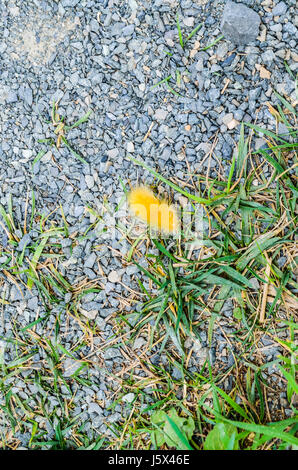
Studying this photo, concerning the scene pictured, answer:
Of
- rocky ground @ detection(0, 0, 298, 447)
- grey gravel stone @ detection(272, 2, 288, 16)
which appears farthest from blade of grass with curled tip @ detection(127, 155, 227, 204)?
grey gravel stone @ detection(272, 2, 288, 16)

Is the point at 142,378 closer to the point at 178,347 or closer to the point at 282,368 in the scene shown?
the point at 178,347

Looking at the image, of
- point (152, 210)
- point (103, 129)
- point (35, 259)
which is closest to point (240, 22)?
point (103, 129)

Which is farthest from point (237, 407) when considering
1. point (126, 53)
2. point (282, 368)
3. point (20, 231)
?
point (126, 53)

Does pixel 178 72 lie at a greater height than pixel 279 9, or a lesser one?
lesser

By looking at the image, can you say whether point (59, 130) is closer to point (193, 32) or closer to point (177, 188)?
point (177, 188)

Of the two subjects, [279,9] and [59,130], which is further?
Answer: [59,130]

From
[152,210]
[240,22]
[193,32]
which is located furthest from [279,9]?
[152,210]

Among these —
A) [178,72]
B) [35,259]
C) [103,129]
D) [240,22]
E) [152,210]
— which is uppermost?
[240,22]

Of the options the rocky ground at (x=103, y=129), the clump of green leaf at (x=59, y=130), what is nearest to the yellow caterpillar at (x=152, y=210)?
the rocky ground at (x=103, y=129)
